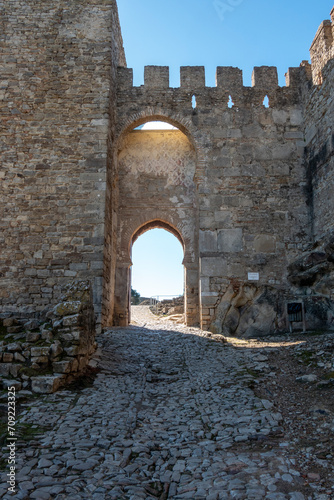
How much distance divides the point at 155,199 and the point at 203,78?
323cm

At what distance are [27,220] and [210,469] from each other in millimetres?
6566

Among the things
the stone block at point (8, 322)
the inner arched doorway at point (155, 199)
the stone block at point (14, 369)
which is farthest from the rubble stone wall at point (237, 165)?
the stone block at point (14, 369)

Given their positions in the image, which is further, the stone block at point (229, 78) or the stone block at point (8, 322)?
the stone block at point (229, 78)

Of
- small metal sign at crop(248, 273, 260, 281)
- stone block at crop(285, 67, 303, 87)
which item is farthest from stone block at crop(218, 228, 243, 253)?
stone block at crop(285, 67, 303, 87)

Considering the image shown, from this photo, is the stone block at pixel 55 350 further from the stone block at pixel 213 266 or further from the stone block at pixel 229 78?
the stone block at pixel 229 78

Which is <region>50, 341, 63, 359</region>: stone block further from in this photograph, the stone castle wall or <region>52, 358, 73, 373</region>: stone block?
the stone castle wall

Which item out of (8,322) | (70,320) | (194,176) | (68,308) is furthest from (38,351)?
(194,176)

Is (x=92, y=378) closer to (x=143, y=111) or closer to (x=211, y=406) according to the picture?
(x=211, y=406)

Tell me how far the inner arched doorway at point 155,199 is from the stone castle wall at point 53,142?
5.82ft

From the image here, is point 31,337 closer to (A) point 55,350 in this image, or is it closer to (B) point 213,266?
(A) point 55,350

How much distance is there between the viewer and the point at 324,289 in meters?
7.21

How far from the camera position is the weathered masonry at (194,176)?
7.96m

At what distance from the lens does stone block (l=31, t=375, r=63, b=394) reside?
4129mm

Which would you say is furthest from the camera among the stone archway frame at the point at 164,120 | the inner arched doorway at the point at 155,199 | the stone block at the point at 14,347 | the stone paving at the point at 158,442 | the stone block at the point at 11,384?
the inner arched doorway at the point at 155,199
